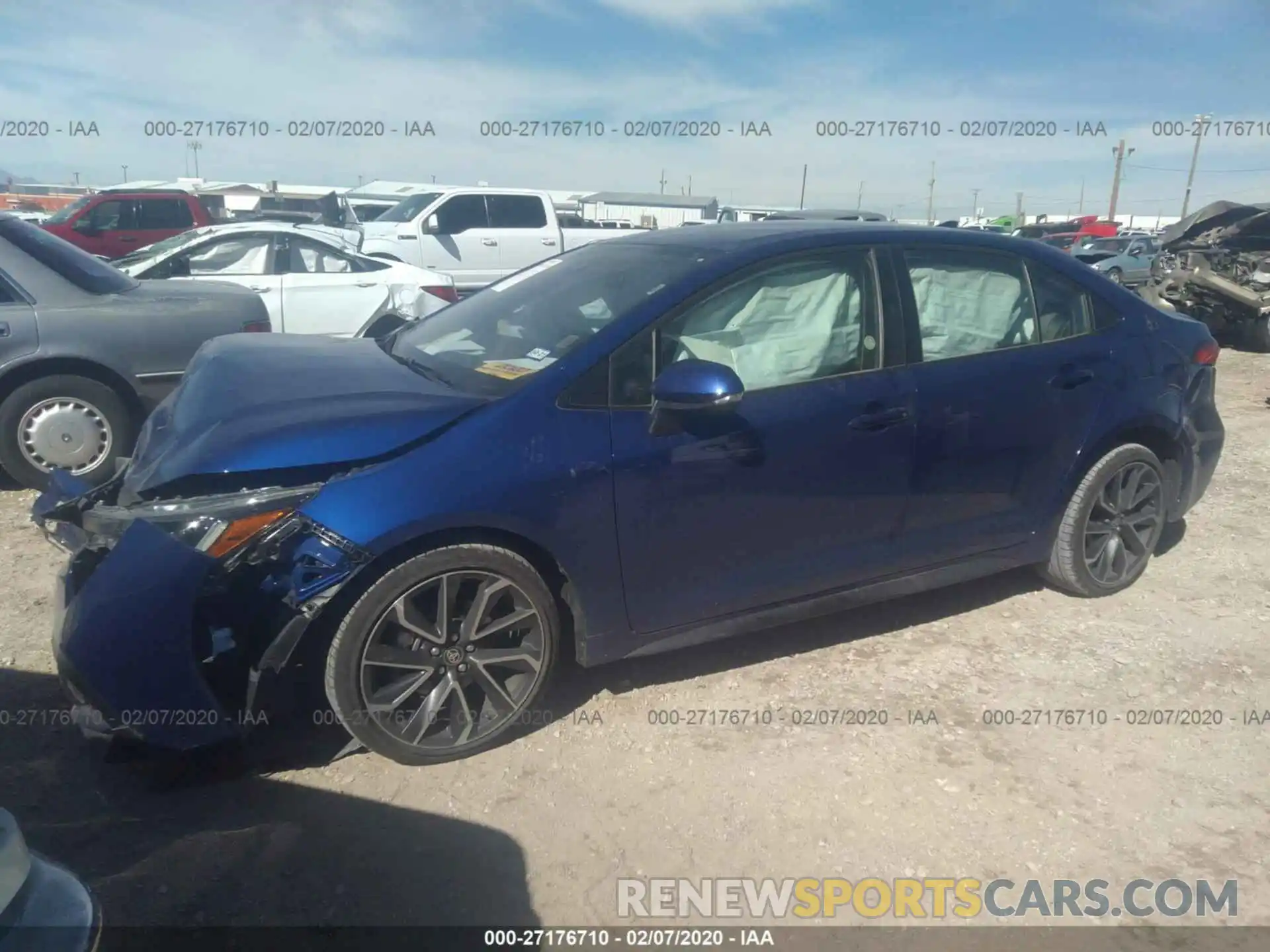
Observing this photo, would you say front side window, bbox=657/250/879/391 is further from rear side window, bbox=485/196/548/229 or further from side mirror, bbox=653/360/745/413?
rear side window, bbox=485/196/548/229

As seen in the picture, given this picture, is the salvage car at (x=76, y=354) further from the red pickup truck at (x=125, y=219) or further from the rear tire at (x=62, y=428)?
the red pickup truck at (x=125, y=219)

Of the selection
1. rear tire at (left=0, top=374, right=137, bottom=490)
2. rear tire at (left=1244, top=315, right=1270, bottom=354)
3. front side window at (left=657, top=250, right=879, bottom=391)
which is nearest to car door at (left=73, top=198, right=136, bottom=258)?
rear tire at (left=0, top=374, right=137, bottom=490)

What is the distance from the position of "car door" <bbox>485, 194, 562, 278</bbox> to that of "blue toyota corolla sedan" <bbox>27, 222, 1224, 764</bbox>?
10.9 meters

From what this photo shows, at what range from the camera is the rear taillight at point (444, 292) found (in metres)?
8.59

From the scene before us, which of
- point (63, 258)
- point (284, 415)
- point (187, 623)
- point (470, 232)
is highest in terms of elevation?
point (470, 232)

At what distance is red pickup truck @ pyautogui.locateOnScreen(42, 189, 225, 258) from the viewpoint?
15.6 m

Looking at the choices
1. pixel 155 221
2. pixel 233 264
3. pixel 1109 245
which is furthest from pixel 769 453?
pixel 1109 245

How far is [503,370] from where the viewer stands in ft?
10.7

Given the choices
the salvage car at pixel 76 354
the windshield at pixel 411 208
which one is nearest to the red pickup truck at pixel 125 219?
the windshield at pixel 411 208

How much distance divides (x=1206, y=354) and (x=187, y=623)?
4.58m

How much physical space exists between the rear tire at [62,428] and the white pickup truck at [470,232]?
903cm

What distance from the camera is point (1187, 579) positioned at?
475cm

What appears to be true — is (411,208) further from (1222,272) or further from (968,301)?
(968,301)

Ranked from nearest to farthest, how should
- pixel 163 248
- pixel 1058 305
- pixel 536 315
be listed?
pixel 536 315 < pixel 1058 305 < pixel 163 248
